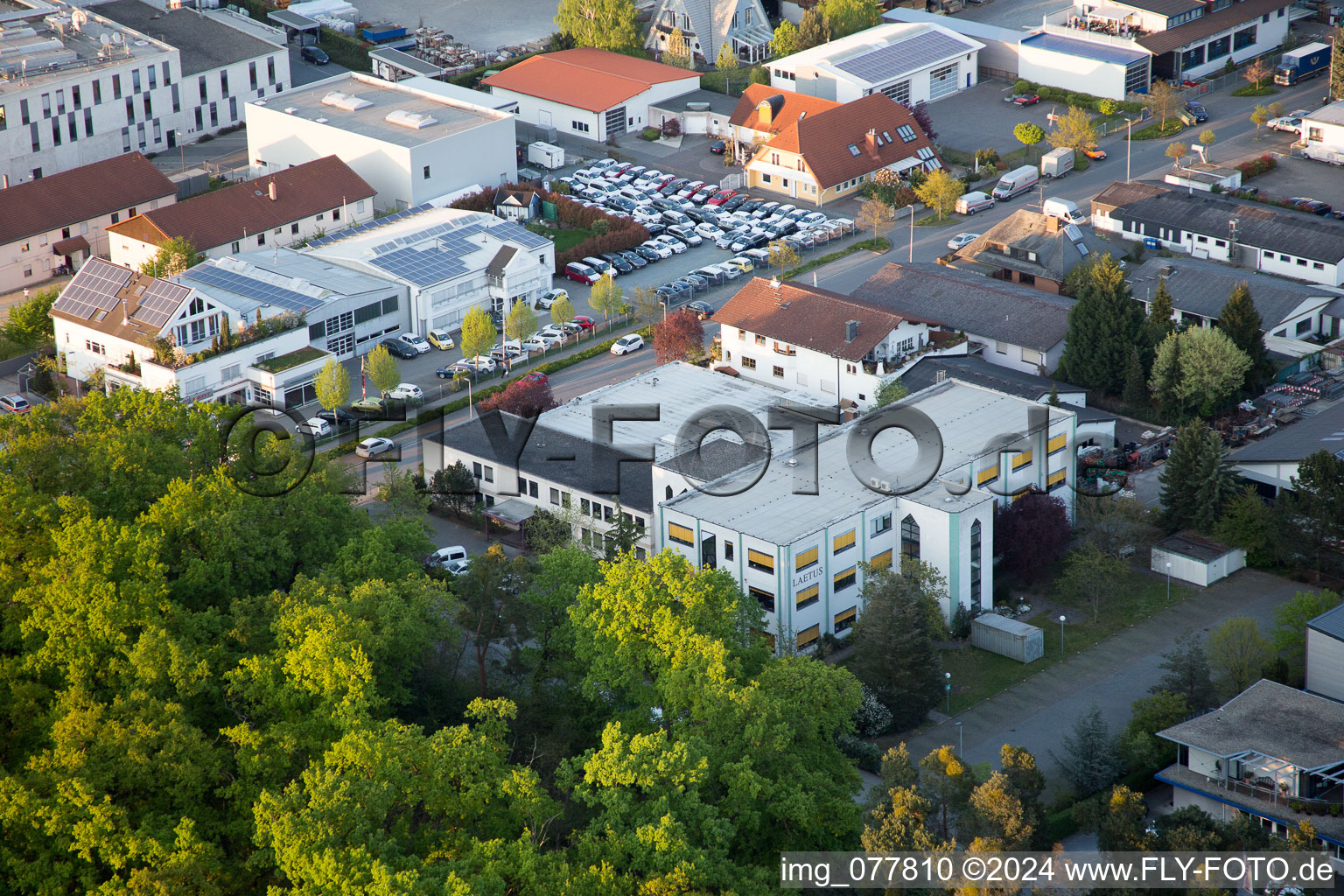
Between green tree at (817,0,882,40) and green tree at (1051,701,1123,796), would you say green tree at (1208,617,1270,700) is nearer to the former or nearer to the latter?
green tree at (1051,701,1123,796)

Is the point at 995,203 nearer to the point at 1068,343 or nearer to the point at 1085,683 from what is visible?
the point at 1068,343

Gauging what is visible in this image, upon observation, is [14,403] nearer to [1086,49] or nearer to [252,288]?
[252,288]

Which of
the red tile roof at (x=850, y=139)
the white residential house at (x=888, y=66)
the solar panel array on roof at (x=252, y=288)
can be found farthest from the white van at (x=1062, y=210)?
the solar panel array on roof at (x=252, y=288)

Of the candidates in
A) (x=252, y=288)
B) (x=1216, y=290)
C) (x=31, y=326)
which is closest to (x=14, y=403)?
(x=31, y=326)

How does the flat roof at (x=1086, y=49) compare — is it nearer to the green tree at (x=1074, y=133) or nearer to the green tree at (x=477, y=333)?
the green tree at (x=1074, y=133)

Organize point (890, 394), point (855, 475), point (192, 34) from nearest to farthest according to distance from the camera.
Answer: point (855, 475), point (890, 394), point (192, 34)

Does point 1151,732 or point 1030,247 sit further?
point 1030,247
